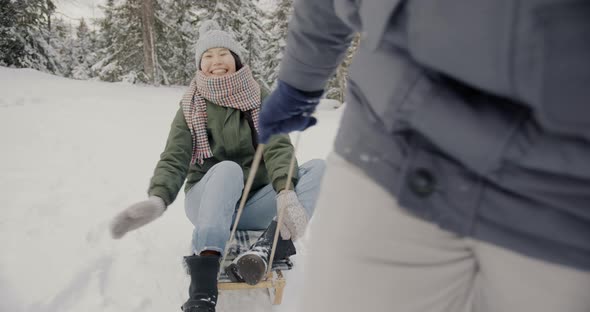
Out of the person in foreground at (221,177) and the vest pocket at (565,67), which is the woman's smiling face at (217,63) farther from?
the vest pocket at (565,67)

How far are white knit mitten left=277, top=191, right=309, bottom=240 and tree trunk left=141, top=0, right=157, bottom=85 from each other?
645 inches

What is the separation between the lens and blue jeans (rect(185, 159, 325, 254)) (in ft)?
7.00

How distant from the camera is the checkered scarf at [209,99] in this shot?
2.56 metres

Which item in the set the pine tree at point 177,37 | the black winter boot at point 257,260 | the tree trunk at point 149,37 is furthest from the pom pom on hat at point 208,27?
the pine tree at point 177,37

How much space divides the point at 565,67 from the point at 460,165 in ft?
0.70

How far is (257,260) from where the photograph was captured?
2043mm

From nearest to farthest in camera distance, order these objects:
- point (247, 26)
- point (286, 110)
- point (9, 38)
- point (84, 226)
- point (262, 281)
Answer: point (286, 110) < point (262, 281) < point (84, 226) < point (9, 38) < point (247, 26)

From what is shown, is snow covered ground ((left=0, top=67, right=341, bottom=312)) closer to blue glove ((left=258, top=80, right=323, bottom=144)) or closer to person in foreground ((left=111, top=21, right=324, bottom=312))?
person in foreground ((left=111, top=21, right=324, bottom=312))

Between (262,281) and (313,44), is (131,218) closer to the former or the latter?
(262,281)

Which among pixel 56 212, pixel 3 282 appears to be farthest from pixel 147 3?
pixel 3 282

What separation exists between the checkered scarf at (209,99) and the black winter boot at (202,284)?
810mm

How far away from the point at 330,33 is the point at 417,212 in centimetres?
57

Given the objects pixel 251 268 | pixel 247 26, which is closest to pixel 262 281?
pixel 251 268

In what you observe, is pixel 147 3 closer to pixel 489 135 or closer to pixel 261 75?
pixel 261 75
